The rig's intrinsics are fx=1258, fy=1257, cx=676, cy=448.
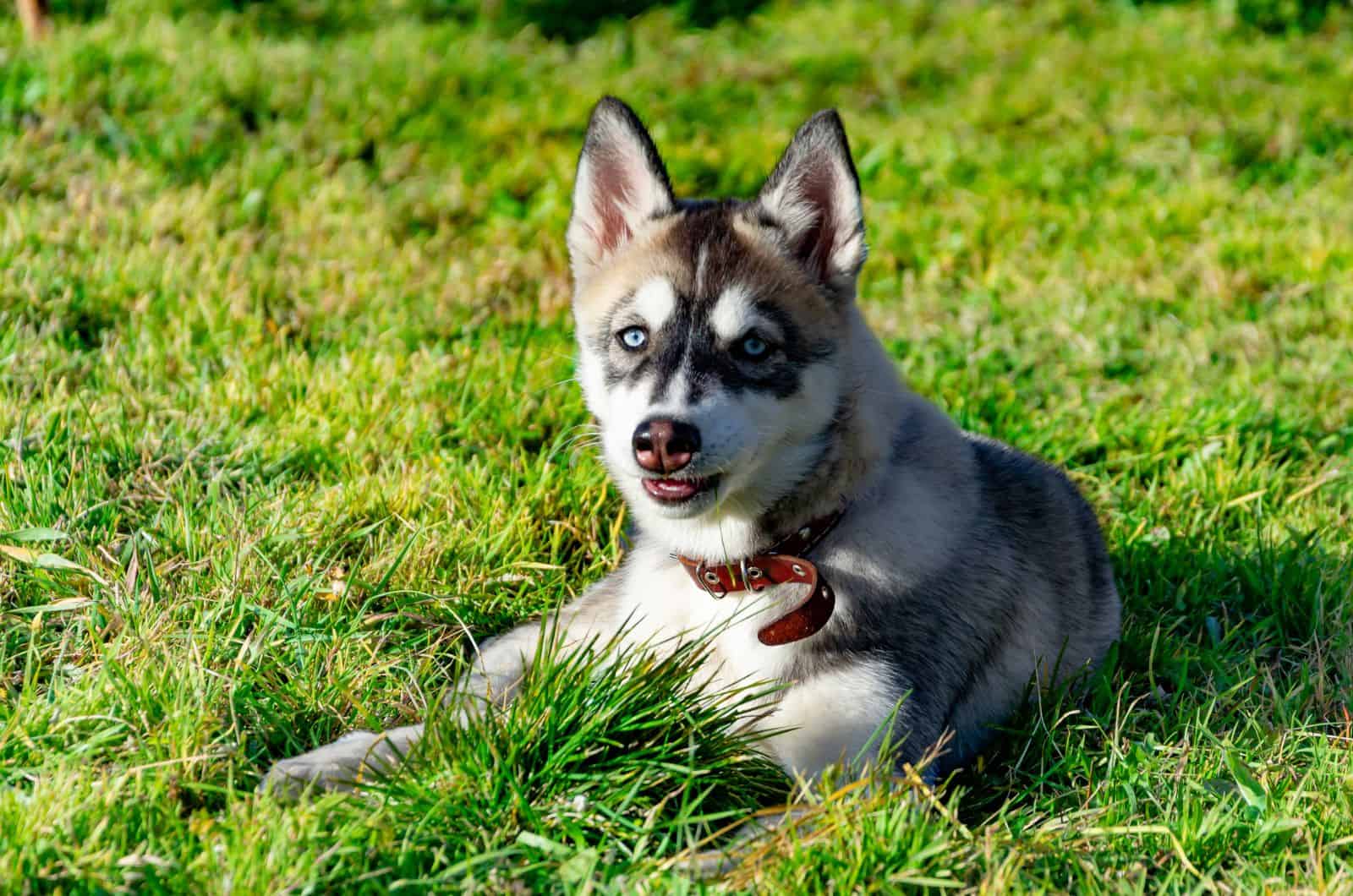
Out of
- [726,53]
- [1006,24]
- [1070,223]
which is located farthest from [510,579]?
[1006,24]

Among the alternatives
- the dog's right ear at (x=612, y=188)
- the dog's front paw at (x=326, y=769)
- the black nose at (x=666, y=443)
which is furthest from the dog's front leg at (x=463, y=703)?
the dog's right ear at (x=612, y=188)

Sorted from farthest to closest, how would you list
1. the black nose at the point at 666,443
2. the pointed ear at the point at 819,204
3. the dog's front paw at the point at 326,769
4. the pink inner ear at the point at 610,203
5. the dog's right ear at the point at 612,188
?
the pink inner ear at the point at 610,203 < the dog's right ear at the point at 612,188 < the pointed ear at the point at 819,204 < the black nose at the point at 666,443 < the dog's front paw at the point at 326,769

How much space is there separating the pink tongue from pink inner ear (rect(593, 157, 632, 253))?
824mm

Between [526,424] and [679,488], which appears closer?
[679,488]

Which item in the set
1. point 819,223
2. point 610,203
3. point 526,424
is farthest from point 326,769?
point 526,424

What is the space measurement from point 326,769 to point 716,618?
985mm

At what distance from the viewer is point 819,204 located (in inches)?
128

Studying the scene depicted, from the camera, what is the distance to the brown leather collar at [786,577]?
9.58 feet

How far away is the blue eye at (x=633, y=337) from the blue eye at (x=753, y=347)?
248 mm

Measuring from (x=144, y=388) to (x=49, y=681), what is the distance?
1658 millimetres

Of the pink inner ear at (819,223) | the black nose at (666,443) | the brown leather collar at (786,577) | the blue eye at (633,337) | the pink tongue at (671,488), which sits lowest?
the brown leather collar at (786,577)

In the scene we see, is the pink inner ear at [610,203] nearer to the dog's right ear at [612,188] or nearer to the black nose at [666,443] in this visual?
the dog's right ear at [612,188]

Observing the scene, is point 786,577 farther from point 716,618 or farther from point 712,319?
point 712,319

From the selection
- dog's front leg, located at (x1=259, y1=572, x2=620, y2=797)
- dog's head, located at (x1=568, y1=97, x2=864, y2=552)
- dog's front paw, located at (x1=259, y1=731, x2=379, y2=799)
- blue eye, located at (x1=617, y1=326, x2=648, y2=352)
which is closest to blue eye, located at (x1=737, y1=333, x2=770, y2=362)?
dog's head, located at (x1=568, y1=97, x2=864, y2=552)
